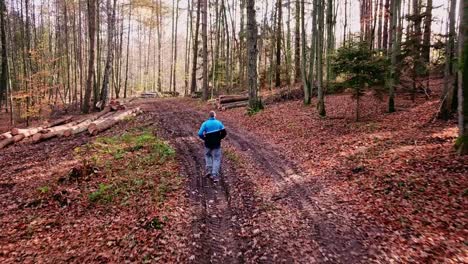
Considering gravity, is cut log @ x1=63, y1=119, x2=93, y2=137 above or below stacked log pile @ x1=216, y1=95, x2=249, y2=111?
below

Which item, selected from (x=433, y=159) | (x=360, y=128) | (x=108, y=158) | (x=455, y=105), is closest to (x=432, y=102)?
(x=455, y=105)

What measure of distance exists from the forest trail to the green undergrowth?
662mm

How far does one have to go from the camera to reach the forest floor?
5777 millimetres

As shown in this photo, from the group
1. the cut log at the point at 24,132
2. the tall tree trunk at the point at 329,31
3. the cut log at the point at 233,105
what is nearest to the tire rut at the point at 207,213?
the cut log at the point at 24,132

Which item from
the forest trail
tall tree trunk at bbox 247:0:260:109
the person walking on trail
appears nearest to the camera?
the forest trail

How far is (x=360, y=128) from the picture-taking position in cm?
1305

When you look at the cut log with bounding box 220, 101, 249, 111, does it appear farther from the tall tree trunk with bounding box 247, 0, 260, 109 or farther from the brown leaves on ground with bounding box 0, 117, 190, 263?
the brown leaves on ground with bounding box 0, 117, 190, 263

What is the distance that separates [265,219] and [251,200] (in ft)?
3.25

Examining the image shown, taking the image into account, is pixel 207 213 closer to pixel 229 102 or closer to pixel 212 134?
pixel 212 134

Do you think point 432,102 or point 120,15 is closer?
point 432,102

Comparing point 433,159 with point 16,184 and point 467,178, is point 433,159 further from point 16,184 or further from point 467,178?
point 16,184

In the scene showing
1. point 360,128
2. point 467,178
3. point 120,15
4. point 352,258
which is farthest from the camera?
point 120,15

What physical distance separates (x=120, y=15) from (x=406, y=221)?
39682 millimetres

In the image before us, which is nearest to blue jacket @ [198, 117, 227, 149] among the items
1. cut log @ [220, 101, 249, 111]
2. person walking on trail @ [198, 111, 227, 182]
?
person walking on trail @ [198, 111, 227, 182]
